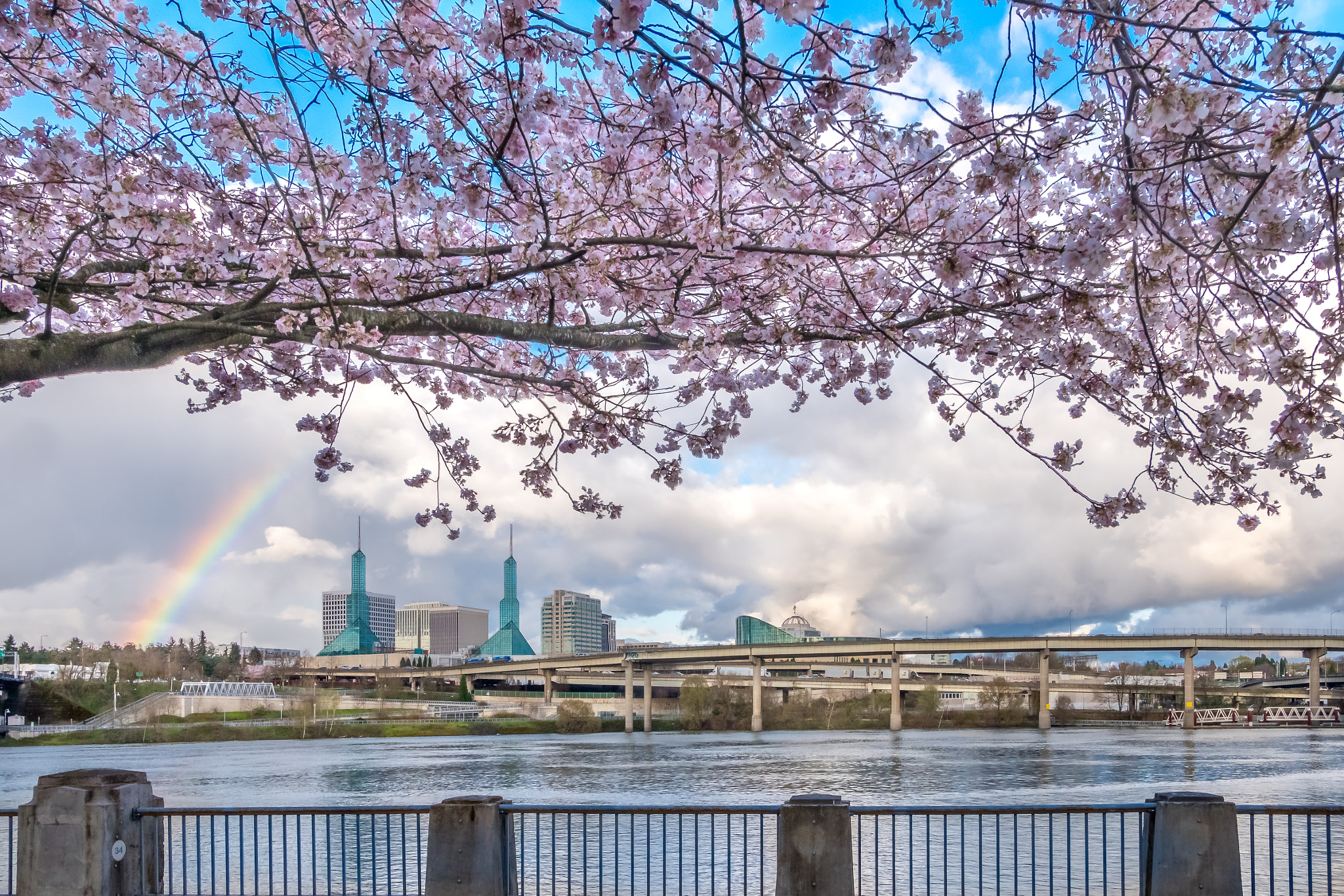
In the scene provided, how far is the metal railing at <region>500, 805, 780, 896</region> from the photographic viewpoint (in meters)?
13.2

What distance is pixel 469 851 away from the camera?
11023 millimetres

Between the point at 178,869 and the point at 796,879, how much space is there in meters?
15.5

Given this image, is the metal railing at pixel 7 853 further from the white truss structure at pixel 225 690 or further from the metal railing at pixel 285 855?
the white truss structure at pixel 225 690

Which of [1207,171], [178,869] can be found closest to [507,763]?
[178,869]

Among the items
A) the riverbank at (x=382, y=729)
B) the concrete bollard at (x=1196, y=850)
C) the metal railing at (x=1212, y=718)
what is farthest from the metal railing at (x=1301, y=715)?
the concrete bollard at (x=1196, y=850)

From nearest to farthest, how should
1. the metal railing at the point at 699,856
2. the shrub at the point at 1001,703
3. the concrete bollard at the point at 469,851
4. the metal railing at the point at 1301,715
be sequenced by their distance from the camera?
the concrete bollard at the point at 469,851
the metal railing at the point at 699,856
the shrub at the point at 1001,703
the metal railing at the point at 1301,715

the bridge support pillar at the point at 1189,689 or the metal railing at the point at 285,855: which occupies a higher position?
the metal railing at the point at 285,855

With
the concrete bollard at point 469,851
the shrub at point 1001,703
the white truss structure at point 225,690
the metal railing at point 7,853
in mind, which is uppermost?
the concrete bollard at point 469,851

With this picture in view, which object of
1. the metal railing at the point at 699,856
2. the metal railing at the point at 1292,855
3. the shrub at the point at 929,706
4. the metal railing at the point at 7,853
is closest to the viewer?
the metal railing at the point at 699,856

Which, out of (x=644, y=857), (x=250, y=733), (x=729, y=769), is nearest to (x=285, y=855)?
(x=644, y=857)

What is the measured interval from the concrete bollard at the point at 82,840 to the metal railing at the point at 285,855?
215 millimetres

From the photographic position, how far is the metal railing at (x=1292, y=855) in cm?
1334

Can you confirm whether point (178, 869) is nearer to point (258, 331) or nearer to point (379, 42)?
point (258, 331)

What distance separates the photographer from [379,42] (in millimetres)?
8211
